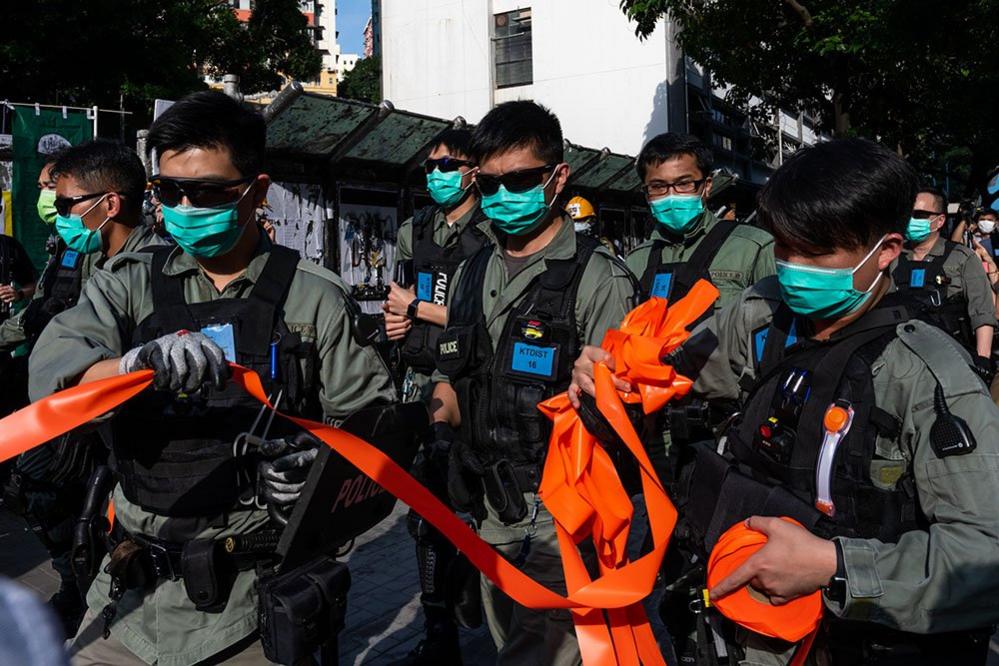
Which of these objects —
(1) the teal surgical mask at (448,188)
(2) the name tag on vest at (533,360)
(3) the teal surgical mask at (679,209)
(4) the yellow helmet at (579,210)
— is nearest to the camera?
(2) the name tag on vest at (533,360)

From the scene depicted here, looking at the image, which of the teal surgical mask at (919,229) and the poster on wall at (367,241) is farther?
the poster on wall at (367,241)

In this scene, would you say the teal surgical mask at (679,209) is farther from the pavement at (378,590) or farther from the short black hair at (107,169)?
the short black hair at (107,169)

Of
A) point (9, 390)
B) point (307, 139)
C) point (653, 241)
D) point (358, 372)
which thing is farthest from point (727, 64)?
point (358, 372)

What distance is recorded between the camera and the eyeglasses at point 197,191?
90.7 inches

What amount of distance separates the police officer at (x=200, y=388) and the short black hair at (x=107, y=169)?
2.15 m

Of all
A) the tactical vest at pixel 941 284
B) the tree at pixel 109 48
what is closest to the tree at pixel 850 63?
the tactical vest at pixel 941 284

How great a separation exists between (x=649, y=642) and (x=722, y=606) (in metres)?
0.46

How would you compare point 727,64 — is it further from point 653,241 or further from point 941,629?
point 941,629

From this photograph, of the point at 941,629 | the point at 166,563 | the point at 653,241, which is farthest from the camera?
the point at 653,241

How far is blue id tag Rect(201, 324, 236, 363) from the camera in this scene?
221cm

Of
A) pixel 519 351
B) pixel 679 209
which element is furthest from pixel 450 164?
pixel 519 351

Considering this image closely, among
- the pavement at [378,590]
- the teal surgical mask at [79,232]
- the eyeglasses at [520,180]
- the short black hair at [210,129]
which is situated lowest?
the pavement at [378,590]

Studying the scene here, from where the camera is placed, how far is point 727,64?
49.9 ft

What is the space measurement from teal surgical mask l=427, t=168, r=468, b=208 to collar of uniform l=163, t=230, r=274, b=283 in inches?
120
